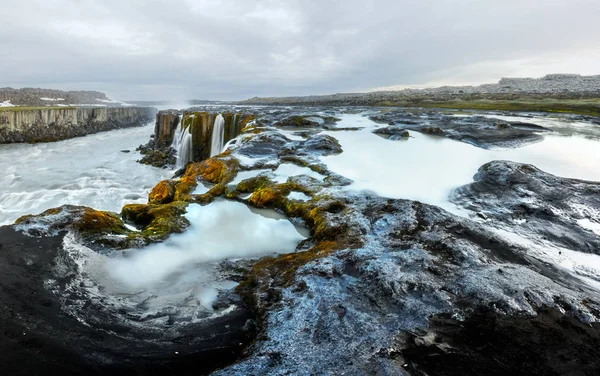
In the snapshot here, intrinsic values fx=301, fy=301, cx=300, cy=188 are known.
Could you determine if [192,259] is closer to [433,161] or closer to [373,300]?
[373,300]

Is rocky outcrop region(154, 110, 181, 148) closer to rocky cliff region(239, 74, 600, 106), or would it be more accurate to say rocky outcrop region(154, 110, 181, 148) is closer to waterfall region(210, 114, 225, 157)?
waterfall region(210, 114, 225, 157)

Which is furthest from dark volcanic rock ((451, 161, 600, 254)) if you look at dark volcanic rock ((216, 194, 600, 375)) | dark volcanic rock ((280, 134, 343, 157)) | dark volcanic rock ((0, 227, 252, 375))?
dark volcanic rock ((0, 227, 252, 375))

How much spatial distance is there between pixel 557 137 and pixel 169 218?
28.3m

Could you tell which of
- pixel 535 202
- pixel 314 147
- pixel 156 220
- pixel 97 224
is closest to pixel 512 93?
pixel 314 147

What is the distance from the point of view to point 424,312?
5418mm

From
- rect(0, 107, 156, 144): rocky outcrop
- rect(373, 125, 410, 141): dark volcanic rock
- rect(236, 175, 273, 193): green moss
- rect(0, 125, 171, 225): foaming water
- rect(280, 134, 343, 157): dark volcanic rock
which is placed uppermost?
rect(0, 107, 156, 144): rocky outcrop

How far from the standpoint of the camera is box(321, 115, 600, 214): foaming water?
1243cm

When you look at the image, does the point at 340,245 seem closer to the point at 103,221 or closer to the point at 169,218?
the point at 169,218

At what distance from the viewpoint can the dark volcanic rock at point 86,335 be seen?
14.3ft

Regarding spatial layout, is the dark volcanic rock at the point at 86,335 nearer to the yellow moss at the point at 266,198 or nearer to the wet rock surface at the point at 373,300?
the wet rock surface at the point at 373,300

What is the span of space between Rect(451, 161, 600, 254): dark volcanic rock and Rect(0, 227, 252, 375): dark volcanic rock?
29.2 feet

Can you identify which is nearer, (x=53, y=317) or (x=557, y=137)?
(x=53, y=317)

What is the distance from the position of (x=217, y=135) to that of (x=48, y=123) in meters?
28.8

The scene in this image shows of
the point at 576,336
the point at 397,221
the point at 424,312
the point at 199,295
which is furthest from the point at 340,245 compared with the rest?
the point at 576,336
